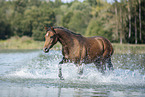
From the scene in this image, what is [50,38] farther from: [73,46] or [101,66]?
[101,66]

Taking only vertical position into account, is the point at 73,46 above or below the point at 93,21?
below

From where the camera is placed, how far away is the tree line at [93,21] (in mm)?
47300

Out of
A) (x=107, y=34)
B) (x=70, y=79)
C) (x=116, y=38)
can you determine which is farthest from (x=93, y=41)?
(x=107, y=34)

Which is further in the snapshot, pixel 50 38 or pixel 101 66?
pixel 101 66

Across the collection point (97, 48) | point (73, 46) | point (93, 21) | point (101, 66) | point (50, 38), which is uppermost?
point (93, 21)

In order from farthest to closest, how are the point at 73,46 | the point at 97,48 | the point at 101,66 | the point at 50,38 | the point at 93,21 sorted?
1. the point at 93,21
2. the point at 101,66
3. the point at 97,48
4. the point at 73,46
5. the point at 50,38

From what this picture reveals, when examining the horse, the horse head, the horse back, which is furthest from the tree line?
the horse head

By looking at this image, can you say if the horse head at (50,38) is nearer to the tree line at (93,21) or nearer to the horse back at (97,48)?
the horse back at (97,48)

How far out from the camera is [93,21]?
6019 centimetres

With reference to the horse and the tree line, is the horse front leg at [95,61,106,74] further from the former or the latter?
the tree line

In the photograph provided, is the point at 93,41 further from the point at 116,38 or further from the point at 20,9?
the point at 20,9

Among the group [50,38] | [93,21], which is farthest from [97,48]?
[93,21]

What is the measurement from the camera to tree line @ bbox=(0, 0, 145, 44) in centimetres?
4730

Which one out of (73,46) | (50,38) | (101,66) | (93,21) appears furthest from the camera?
(93,21)
